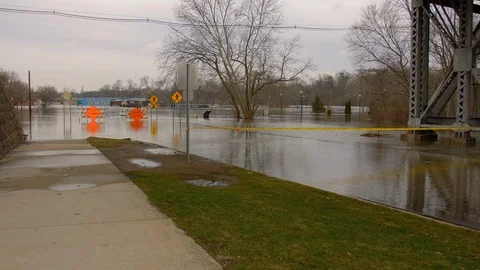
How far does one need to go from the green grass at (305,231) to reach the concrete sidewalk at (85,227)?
320mm

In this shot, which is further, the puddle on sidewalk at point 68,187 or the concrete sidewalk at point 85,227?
the puddle on sidewalk at point 68,187

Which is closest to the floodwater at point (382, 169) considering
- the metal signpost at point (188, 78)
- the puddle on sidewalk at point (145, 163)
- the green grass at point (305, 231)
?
the green grass at point (305, 231)

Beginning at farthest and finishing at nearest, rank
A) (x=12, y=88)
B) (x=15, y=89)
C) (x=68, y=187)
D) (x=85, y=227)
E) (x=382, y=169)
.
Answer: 1. (x=15, y=89)
2. (x=12, y=88)
3. (x=382, y=169)
4. (x=68, y=187)
5. (x=85, y=227)

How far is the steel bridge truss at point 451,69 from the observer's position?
18.3 metres

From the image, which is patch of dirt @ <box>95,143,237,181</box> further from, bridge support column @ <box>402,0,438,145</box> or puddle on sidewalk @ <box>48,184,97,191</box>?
bridge support column @ <box>402,0,438,145</box>

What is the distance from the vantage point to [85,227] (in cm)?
533

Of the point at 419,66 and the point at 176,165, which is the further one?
the point at 419,66

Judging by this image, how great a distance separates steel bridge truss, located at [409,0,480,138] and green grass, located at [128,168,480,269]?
13585 millimetres

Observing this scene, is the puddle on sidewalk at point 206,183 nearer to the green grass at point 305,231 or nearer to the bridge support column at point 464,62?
the green grass at point 305,231

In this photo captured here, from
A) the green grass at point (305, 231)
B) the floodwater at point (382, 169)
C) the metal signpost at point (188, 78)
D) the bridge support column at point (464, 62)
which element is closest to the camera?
the green grass at point (305, 231)

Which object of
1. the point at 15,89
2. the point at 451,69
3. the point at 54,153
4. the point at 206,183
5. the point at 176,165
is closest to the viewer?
the point at 206,183

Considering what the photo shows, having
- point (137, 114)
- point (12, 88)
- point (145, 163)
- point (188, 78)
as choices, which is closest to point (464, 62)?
point (188, 78)

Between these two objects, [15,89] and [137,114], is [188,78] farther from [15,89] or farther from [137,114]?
[15,89]

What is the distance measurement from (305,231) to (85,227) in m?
2.87
